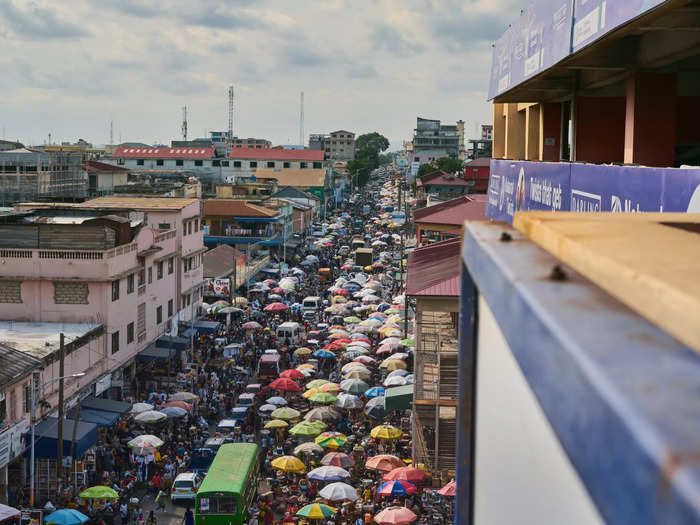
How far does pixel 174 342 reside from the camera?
38219mm

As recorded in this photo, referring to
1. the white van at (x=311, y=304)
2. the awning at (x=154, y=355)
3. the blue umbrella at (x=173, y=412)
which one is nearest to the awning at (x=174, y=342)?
the awning at (x=154, y=355)

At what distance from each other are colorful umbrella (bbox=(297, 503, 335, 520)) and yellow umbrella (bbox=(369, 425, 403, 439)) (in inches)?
209

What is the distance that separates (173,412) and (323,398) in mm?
4912

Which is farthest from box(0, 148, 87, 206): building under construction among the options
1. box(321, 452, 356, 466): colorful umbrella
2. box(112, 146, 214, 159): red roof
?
box(112, 146, 214, 159): red roof

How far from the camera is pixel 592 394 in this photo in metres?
1.79

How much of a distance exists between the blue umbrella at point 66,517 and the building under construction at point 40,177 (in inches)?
1504

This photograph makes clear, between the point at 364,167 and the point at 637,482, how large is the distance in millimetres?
184727

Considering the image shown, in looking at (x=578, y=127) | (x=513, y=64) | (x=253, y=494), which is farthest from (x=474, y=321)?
(x=253, y=494)

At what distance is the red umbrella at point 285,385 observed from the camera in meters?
32.2

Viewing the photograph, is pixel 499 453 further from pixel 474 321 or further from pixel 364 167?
pixel 364 167

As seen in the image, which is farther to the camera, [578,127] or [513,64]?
[578,127]

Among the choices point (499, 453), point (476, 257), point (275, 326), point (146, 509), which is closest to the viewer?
point (499, 453)

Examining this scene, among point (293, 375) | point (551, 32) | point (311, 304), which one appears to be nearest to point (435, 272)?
point (293, 375)

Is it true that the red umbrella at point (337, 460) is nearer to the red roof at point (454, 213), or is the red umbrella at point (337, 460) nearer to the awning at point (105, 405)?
the awning at point (105, 405)
